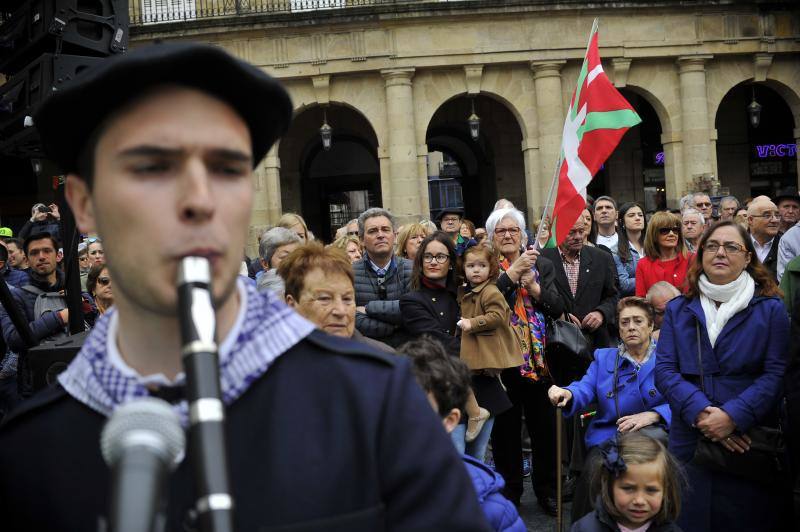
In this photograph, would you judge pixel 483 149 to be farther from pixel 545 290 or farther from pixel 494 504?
pixel 494 504

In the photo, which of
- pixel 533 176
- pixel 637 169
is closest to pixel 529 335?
pixel 533 176

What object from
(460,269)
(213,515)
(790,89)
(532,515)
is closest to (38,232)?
(460,269)

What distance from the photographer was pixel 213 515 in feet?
3.22

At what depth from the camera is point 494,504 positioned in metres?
4.05

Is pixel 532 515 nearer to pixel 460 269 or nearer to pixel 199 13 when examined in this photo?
pixel 460 269

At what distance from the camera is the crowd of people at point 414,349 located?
4.53 feet

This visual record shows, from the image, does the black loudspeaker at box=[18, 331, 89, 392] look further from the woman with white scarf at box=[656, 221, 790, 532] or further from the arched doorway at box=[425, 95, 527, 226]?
the arched doorway at box=[425, 95, 527, 226]

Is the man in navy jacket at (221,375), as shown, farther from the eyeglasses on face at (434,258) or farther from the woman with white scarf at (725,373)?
the eyeglasses on face at (434,258)

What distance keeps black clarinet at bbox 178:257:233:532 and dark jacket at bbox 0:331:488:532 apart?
0.93 feet

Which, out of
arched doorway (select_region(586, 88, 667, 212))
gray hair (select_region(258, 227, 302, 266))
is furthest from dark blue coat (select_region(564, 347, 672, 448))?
arched doorway (select_region(586, 88, 667, 212))

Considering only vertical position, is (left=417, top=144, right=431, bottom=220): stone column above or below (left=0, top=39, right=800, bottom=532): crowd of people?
above

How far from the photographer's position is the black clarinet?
3.25ft

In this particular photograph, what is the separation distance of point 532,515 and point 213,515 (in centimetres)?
662

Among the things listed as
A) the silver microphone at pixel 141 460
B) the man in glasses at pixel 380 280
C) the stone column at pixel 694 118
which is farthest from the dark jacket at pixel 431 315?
the stone column at pixel 694 118
